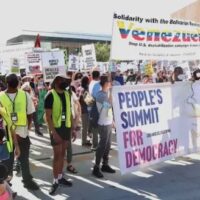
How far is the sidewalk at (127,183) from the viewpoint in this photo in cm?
641

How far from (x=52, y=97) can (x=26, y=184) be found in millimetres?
1412

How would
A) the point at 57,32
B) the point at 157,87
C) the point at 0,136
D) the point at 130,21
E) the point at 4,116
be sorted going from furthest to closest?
the point at 57,32 < the point at 157,87 < the point at 130,21 < the point at 4,116 < the point at 0,136

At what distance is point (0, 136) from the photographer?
486 cm

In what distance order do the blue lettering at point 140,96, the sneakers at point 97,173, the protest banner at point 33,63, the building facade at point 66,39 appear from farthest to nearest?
the building facade at point 66,39
the protest banner at point 33,63
the sneakers at point 97,173
the blue lettering at point 140,96

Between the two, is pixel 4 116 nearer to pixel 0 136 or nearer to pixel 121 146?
pixel 0 136

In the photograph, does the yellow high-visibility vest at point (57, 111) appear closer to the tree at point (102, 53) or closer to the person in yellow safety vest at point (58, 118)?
the person in yellow safety vest at point (58, 118)

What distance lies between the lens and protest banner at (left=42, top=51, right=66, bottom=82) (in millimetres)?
10086

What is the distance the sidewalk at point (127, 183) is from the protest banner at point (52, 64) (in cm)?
214

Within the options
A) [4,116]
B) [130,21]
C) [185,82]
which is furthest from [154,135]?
[4,116]

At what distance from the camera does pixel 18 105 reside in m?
6.54

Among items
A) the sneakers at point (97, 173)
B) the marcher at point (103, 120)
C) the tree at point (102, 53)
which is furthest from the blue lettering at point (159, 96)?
the tree at point (102, 53)

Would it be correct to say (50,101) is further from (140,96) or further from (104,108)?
(140,96)

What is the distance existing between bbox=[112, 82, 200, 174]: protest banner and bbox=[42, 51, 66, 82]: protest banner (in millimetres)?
3033

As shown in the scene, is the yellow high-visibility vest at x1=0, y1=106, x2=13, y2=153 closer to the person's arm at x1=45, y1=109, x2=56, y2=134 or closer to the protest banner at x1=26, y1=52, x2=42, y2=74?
the person's arm at x1=45, y1=109, x2=56, y2=134
